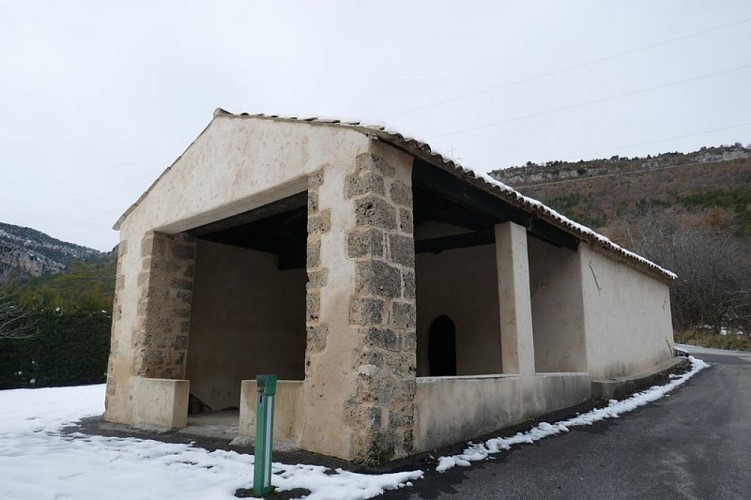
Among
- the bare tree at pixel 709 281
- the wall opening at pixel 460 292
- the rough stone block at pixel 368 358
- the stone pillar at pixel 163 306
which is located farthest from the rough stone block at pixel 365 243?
the bare tree at pixel 709 281

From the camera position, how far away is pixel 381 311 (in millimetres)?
3949

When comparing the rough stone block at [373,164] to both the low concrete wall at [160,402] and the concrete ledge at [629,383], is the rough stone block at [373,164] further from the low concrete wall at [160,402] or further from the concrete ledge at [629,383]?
the concrete ledge at [629,383]

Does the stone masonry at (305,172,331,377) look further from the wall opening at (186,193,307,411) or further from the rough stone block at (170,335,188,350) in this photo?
the rough stone block at (170,335,188,350)

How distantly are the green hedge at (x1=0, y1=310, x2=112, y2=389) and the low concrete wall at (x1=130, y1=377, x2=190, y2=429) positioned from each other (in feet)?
25.2

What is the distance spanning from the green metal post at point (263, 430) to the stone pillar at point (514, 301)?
3353 mm

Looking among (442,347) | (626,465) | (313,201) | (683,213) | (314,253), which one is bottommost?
(626,465)

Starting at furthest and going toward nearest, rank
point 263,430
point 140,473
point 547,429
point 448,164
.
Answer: point 547,429 < point 448,164 < point 140,473 < point 263,430

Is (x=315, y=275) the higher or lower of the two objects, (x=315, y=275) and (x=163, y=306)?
the higher

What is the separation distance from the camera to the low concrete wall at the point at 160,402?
5535 millimetres

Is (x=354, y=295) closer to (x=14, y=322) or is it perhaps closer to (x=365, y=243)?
(x=365, y=243)

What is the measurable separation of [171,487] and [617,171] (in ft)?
161

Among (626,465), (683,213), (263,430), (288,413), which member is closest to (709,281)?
(683,213)

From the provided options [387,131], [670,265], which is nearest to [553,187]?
[670,265]

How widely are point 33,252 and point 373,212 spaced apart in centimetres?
2622
